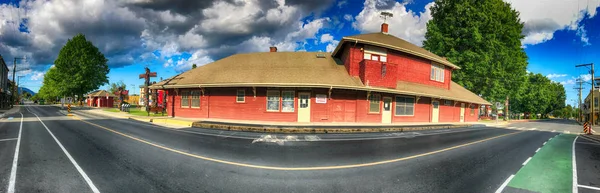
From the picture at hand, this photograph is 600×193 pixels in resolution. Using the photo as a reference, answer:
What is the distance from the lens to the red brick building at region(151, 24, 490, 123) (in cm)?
1786

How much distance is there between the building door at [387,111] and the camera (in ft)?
64.7

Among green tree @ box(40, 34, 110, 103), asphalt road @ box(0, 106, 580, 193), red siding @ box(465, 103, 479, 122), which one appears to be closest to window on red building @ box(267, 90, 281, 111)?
asphalt road @ box(0, 106, 580, 193)

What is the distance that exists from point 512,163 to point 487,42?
2883 centimetres

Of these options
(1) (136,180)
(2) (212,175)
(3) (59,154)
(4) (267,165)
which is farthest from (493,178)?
(3) (59,154)

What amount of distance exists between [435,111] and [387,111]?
24.6ft

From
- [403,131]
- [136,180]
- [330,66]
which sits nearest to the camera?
[136,180]

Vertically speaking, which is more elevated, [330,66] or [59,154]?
[330,66]

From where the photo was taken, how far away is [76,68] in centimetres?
4494

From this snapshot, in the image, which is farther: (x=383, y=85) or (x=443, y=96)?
(x=443, y=96)

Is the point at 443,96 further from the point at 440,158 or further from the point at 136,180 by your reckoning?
the point at 136,180

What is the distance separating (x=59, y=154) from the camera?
293 inches

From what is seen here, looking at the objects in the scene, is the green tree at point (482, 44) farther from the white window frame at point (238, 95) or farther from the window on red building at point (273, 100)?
the white window frame at point (238, 95)

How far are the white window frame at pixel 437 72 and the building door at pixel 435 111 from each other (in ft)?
9.36

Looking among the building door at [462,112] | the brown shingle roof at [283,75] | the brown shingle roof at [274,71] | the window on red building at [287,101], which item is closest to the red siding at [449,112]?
→ the building door at [462,112]
